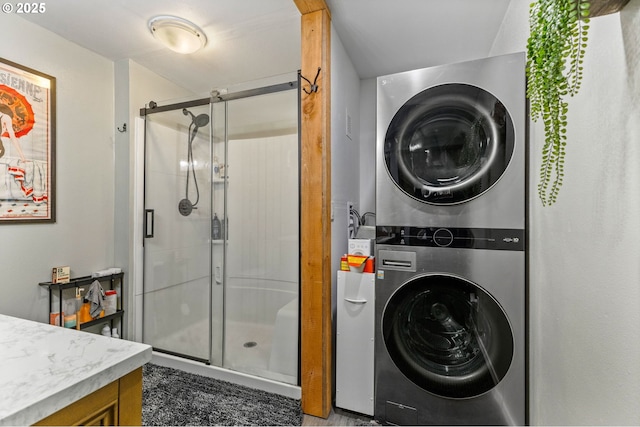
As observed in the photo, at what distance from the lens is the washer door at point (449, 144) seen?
1.34 m

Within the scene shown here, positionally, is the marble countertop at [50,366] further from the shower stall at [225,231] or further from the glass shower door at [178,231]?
the glass shower door at [178,231]

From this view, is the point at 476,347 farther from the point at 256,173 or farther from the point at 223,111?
the point at 223,111

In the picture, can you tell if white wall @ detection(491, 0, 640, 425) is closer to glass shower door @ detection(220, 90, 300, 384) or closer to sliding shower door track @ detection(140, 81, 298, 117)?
glass shower door @ detection(220, 90, 300, 384)

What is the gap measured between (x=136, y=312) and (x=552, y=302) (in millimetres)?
2766

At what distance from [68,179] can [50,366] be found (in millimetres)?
1958

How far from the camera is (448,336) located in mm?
1444

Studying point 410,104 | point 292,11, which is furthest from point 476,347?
point 292,11

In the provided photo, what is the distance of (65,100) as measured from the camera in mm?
2018

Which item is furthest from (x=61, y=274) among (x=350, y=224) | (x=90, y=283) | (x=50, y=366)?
(x=350, y=224)

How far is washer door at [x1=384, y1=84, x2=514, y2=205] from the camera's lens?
1.34 m

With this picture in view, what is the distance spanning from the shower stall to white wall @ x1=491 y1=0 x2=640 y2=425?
1.35 m

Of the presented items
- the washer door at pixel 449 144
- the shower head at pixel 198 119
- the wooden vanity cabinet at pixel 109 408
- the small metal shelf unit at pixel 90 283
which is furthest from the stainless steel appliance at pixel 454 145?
the small metal shelf unit at pixel 90 283

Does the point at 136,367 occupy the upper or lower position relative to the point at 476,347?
upper

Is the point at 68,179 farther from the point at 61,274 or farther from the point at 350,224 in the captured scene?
the point at 350,224
